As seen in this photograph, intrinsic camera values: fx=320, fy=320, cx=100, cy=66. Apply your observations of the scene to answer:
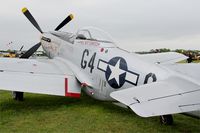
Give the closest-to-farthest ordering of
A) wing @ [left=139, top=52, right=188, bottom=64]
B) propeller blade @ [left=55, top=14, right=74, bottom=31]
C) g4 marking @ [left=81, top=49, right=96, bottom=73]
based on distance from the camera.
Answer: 1. g4 marking @ [left=81, top=49, right=96, bottom=73]
2. wing @ [left=139, top=52, right=188, bottom=64]
3. propeller blade @ [left=55, top=14, right=74, bottom=31]

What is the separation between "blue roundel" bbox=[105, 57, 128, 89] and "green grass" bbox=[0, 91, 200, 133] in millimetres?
784

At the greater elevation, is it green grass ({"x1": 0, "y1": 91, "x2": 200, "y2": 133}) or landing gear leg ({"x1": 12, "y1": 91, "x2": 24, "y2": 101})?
green grass ({"x1": 0, "y1": 91, "x2": 200, "y2": 133})

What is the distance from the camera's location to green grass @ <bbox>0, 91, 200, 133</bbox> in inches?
244

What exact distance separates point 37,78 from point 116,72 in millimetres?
2469

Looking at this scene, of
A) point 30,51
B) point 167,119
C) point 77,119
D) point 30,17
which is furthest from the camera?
point 30,17

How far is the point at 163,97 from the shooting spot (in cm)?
480

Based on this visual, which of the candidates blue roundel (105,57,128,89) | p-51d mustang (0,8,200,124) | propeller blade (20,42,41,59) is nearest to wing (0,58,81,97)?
p-51d mustang (0,8,200,124)

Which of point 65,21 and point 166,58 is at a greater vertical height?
point 65,21

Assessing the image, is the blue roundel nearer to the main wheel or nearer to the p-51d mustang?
the p-51d mustang

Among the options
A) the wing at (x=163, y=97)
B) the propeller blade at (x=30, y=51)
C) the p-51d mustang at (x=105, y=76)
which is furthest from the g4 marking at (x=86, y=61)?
the propeller blade at (x=30, y=51)

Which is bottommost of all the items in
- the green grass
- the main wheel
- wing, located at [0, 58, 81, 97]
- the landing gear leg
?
the landing gear leg

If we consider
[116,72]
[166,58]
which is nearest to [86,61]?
[116,72]

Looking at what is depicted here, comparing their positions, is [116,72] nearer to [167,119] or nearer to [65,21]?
[167,119]

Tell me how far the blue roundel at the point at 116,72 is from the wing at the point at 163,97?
163cm
